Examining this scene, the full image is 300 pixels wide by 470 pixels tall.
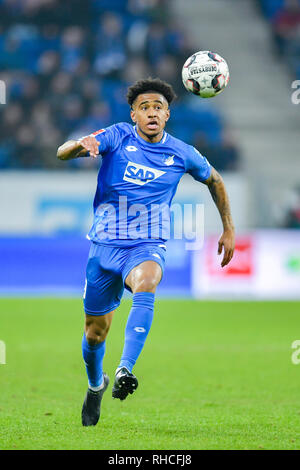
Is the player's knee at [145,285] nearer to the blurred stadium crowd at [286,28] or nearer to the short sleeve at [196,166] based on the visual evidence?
the short sleeve at [196,166]

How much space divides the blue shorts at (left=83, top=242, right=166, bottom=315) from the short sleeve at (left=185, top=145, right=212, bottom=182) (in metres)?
0.67

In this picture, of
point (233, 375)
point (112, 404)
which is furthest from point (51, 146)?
point (112, 404)

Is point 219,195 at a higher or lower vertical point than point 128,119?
lower

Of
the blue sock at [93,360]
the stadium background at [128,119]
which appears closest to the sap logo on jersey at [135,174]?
the blue sock at [93,360]

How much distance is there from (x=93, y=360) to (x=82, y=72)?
14.8m

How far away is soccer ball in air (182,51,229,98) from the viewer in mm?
6191

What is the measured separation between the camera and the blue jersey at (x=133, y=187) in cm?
577

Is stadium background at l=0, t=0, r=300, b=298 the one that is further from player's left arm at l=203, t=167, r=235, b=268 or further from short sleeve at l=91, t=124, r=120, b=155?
short sleeve at l=91, t=124, r=120, b=155

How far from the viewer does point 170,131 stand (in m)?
18.8

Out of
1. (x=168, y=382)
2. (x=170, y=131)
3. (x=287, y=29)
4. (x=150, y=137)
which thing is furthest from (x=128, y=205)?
(x=287, y=29)

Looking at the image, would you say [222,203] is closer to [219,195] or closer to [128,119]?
[219,195]

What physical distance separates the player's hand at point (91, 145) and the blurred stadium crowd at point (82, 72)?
12600 millimetres

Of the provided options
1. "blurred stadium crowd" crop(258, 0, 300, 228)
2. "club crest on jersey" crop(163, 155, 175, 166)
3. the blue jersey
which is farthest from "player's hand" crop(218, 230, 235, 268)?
"blurred stadium crowd" crop(258, 0, 300, 228)
